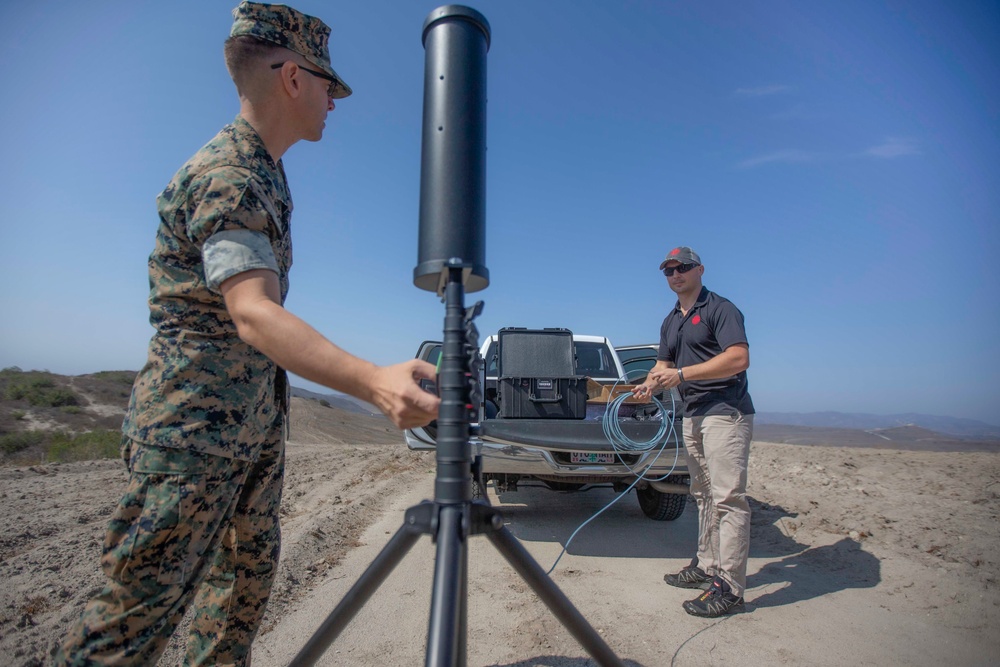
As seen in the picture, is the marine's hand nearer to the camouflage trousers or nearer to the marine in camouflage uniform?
the marine in camouflage uniform

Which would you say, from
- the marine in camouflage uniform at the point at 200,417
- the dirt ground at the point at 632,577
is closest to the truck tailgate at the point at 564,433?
the dirt ground at the point at 632,577

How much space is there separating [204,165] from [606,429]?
3.34 m

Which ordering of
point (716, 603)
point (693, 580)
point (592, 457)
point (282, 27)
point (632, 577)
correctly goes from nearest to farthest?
1. point (282, 27)
2. point (716, 603)
3. point (693, 580)
4. point (632, 577)
5. point (592, 457)

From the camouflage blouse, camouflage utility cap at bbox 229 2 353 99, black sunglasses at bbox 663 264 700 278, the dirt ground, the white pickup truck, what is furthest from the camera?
the white pickup truck

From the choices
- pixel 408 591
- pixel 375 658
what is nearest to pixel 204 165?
pixel 375 658

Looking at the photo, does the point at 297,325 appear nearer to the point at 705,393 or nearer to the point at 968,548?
the point at 705,393

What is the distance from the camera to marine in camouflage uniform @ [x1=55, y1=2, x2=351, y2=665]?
1.24 m

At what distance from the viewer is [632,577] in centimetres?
351

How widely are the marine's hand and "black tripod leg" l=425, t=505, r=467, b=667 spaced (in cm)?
24

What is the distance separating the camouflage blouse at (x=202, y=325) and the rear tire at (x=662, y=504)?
4191 millimetres

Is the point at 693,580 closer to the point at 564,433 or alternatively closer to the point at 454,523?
the point at 564,433

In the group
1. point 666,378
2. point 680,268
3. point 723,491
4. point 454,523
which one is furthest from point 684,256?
→ point 454,523

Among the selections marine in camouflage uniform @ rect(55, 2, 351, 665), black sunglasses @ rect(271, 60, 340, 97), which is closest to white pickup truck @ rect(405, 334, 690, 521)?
marine in camouflage uniform @ rect(55, 2, 351, 665)

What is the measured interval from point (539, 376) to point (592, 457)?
1.12 meters
